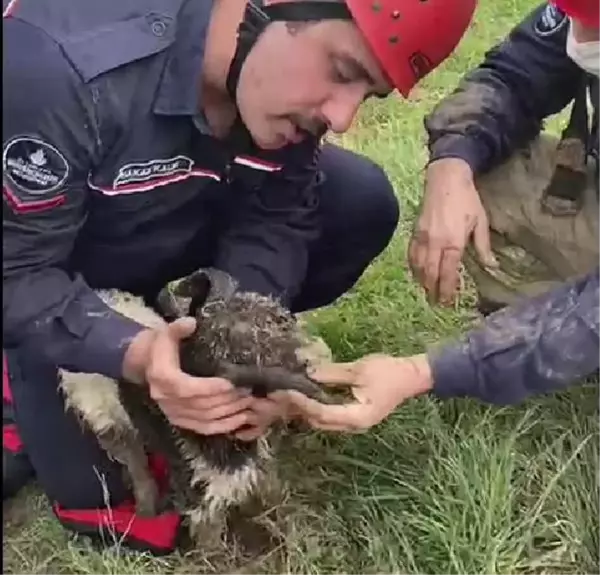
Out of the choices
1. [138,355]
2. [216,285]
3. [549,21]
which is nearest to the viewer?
[138,355]

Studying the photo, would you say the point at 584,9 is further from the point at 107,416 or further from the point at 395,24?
the point at 107,416

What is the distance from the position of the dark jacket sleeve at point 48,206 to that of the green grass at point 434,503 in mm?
567

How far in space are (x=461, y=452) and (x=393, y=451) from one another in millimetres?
162

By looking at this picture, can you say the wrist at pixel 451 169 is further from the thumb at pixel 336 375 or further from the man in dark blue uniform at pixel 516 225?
the thumb at pixel 336 375

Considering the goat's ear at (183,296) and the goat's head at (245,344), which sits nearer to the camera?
the goat's head at (245,344)

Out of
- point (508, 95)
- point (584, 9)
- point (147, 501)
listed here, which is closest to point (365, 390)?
point (147, 501)

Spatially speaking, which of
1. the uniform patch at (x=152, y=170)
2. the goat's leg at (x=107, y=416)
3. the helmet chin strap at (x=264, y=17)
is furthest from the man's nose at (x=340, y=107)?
the goat's leg at (x=107, y=416)

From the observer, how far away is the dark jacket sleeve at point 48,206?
2.03 m

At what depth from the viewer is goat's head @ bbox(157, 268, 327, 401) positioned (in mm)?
2158

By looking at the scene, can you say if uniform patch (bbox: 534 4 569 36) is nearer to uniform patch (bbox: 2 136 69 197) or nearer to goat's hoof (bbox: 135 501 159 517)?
uniform patch (bbox: 2 136 69 197)

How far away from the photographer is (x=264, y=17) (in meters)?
2.08

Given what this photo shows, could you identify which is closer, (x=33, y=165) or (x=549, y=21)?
(x=33, y=165)

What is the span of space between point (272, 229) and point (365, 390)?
22.9 inches

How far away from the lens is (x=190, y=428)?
2.20 metres
